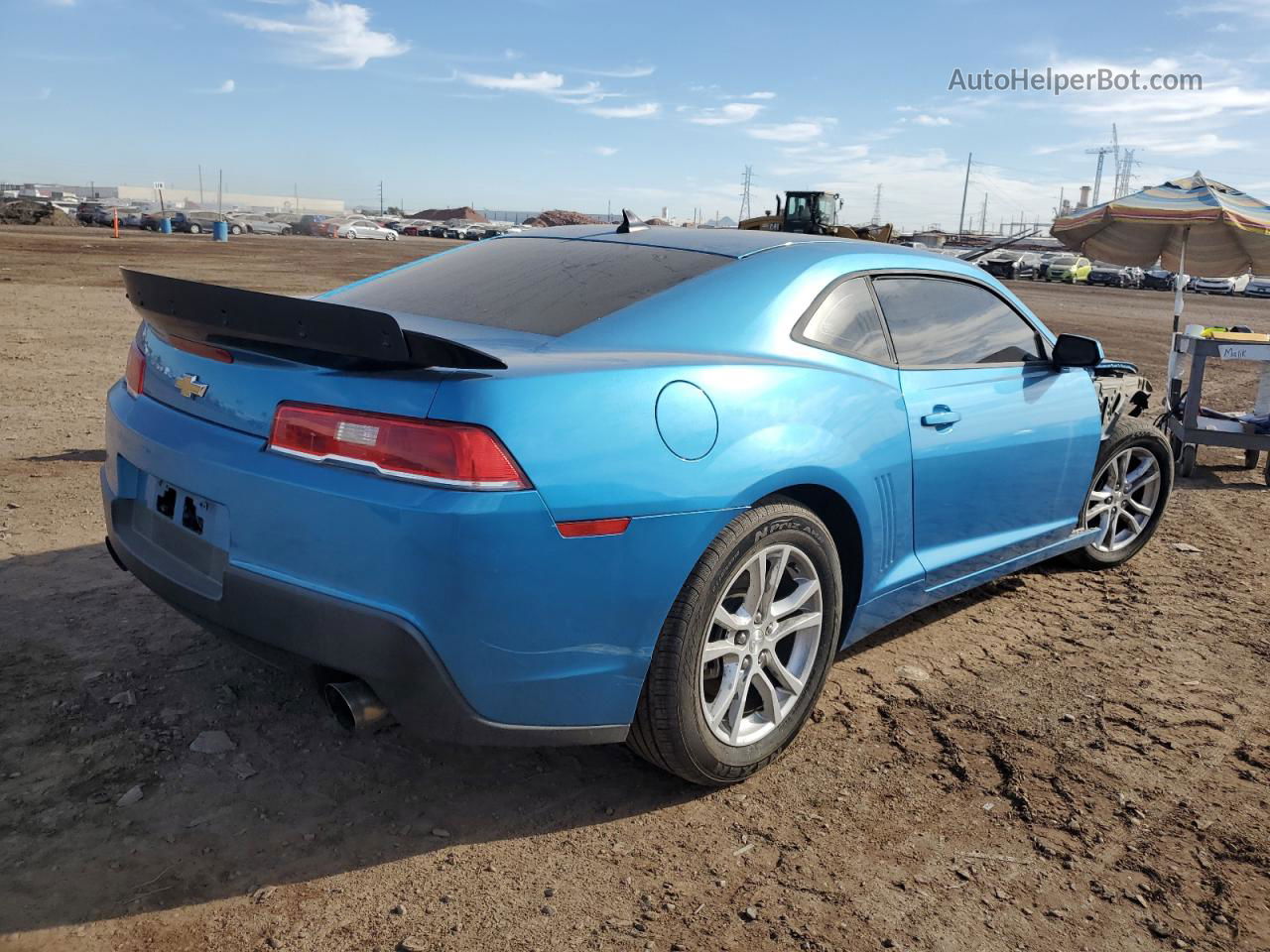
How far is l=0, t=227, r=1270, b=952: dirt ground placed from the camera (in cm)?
236

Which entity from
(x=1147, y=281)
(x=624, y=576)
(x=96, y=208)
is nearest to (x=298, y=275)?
(x=624, y=576)

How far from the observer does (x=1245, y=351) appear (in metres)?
7.69

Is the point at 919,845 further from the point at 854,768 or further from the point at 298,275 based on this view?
the point at 298,275

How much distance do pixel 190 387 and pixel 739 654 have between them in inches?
63.4

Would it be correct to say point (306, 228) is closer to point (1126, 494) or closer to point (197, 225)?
point (197, 225)

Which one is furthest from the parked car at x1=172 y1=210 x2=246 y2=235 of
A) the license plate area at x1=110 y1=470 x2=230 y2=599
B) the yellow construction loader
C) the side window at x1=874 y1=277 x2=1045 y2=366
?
the license plate area at x1=110 y1=470 x2=230 y2=599

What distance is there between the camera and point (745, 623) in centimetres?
286

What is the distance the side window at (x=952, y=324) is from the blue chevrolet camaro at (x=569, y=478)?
3 cm

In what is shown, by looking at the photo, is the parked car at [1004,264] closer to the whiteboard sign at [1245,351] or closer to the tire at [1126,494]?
the whiteboard sign at [1245,351]

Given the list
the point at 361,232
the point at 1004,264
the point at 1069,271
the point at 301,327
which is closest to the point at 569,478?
the point at 301,327

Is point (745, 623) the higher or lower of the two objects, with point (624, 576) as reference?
lower

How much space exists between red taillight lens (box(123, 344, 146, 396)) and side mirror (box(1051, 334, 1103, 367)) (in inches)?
132

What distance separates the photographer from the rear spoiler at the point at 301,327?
2279 millimetres

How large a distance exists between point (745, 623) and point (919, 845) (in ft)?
2.38
